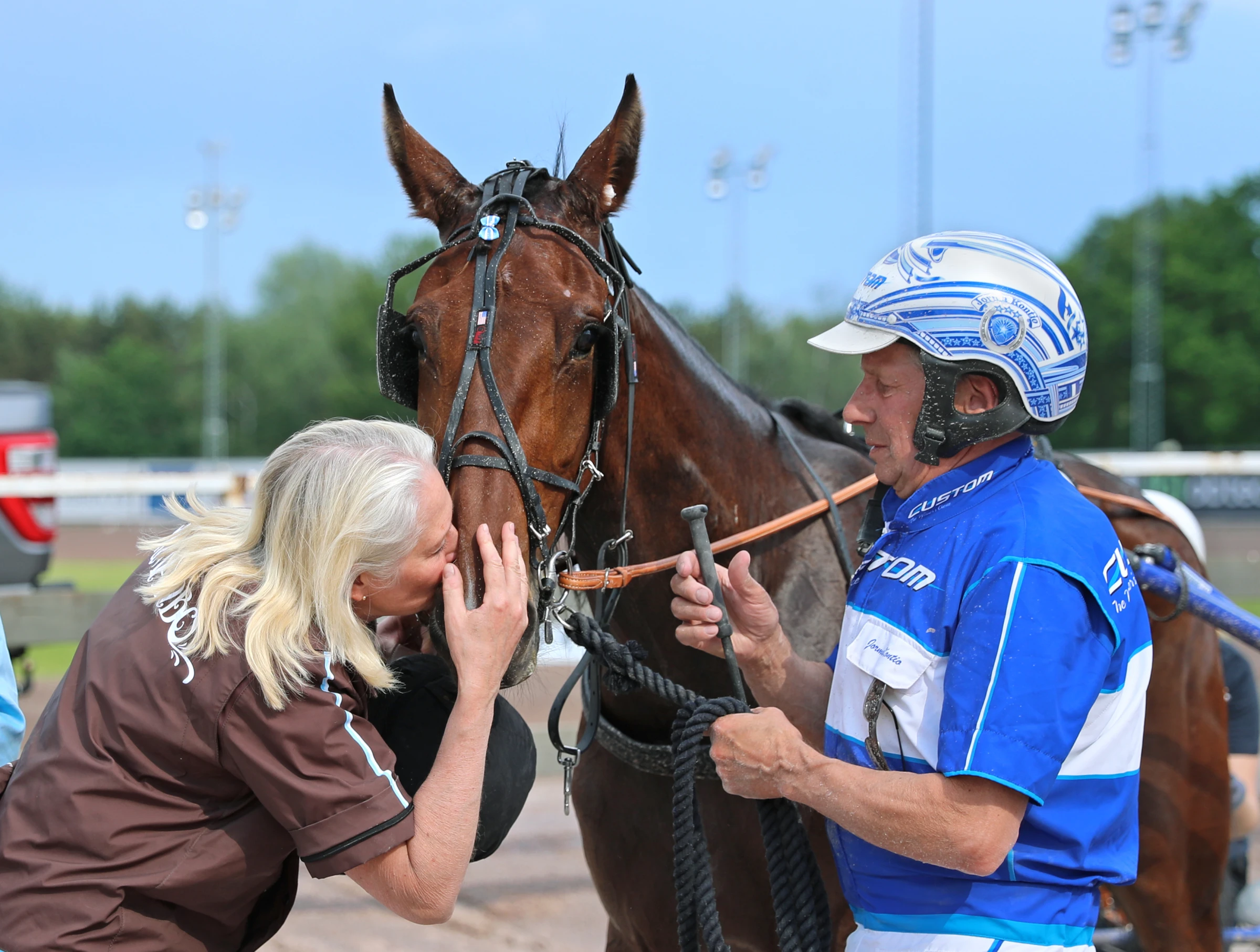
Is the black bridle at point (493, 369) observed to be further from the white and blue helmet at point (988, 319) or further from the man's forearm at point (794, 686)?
the white and blue helmet at point (988, 319)

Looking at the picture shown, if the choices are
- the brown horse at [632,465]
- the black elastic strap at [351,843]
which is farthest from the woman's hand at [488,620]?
the black elastic strap at [351,843]

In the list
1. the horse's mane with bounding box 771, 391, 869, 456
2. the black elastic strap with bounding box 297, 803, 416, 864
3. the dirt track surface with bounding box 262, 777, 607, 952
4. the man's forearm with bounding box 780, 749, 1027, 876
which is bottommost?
the dirt track surface with bounding box 262, 777, 607, 952

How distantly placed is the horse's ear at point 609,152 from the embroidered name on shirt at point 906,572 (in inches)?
39.5

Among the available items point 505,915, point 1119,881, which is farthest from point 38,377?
point 1119,881

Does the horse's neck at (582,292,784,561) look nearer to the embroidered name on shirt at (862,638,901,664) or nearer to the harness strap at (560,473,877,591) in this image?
the harness strap at (560,473,877,591)

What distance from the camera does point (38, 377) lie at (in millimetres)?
46500

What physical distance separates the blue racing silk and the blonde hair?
2.48 ft

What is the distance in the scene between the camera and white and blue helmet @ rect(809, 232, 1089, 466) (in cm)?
172

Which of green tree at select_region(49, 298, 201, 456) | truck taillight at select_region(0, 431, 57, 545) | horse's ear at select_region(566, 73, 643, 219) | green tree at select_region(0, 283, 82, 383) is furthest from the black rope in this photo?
green tree at select_region(0, 283, 82, 383)

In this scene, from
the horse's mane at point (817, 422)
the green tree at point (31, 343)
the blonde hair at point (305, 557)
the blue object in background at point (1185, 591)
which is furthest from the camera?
the green tree at point (31, 343)

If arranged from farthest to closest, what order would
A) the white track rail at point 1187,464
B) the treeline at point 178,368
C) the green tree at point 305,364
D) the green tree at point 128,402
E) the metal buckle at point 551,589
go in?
the green tree at point 305,364, the treeline at point 178,368, the green tree at point 128,402, the white track rail at point 1187,464, the metal buckle at point 551,589

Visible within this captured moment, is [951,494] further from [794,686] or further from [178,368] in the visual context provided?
[178,368]

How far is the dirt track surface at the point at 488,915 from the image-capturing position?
412 centimetres

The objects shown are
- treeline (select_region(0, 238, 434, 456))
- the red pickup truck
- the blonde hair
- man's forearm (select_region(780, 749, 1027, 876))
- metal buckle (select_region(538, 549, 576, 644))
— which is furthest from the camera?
treeline (select_region(0, 238, 434, 456))
